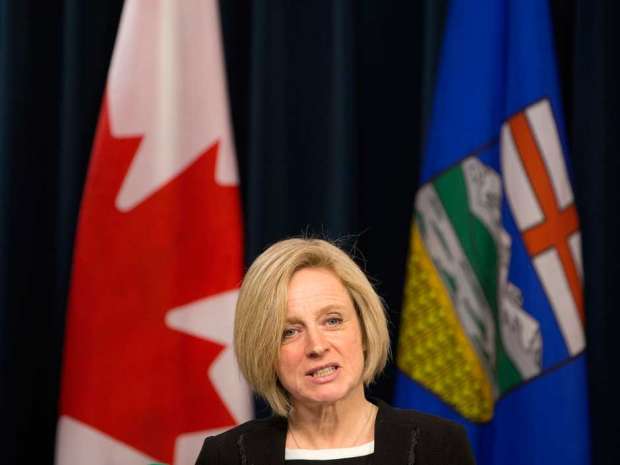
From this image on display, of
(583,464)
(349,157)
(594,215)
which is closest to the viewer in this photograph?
(583,464)

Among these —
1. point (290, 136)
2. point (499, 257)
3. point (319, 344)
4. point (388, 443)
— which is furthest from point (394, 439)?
point (290, 136)

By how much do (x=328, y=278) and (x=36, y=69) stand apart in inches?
71.3

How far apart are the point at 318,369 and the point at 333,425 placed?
15cm

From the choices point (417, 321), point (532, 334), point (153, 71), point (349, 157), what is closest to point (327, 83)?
point (349, 157)

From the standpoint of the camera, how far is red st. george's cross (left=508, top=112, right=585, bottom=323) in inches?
107

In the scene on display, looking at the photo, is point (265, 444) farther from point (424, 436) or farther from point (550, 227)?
point (550, 227)

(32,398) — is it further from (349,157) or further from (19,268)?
(349,157)

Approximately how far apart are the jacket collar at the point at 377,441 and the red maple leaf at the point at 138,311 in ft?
3.03

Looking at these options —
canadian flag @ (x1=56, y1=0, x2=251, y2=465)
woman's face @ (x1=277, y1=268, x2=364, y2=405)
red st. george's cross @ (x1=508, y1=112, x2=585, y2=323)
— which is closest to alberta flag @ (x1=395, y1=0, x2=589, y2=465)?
red st. george's cross @ (x1=508, y1=112, x2=585, y2=323)

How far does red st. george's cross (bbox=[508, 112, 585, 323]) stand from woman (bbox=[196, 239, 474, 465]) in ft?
3.36

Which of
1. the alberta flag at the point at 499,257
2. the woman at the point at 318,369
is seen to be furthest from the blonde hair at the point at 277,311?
the alberta flag at the point at 499,257

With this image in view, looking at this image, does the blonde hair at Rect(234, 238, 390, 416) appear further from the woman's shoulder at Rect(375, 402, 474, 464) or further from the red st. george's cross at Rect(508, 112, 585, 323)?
the red st. george's cross at Rect(508, 112, 585, 323)

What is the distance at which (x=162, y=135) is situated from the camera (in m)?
2.85

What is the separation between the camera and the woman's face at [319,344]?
172 centimetres
